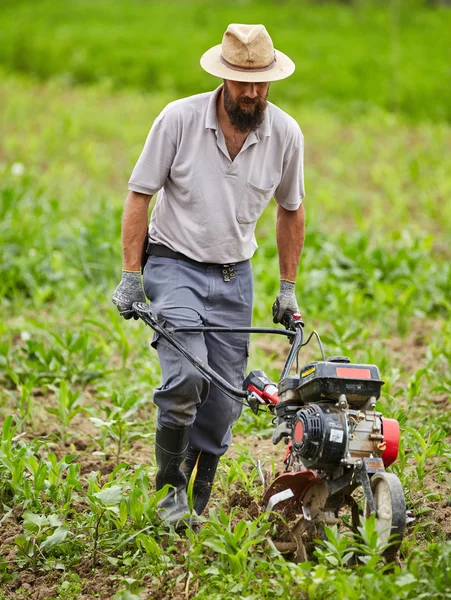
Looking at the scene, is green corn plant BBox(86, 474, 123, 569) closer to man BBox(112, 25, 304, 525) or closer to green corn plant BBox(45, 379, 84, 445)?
man BBox(112, 25, 304, 525)

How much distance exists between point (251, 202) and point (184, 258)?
40 centimetres

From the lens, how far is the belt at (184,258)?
398 cm

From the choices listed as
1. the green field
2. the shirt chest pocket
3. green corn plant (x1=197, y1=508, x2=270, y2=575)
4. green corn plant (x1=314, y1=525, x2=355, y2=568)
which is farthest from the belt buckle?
green corn plant (x1=314, y1=525, x2=355, y2=568)

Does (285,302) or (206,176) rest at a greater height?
(206,176)

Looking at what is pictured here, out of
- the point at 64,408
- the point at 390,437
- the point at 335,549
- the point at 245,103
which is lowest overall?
the point at 64,408

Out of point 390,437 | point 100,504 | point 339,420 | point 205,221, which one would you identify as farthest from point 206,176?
point 100,504

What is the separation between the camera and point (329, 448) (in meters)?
3.26

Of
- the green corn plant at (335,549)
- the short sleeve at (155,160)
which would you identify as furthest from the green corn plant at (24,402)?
the green corn plant at (335,549)

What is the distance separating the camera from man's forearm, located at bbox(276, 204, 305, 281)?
4.28 meters

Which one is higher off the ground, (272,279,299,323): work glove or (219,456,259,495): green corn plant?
→ (272,279,299,323): work glove

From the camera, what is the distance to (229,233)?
397 centimetres

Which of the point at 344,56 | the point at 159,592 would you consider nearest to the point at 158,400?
the point at 159,592

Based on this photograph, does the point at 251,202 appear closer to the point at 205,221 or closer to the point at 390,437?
the point at 205,221

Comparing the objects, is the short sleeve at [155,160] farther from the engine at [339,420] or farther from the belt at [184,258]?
the engine at [339,420]
